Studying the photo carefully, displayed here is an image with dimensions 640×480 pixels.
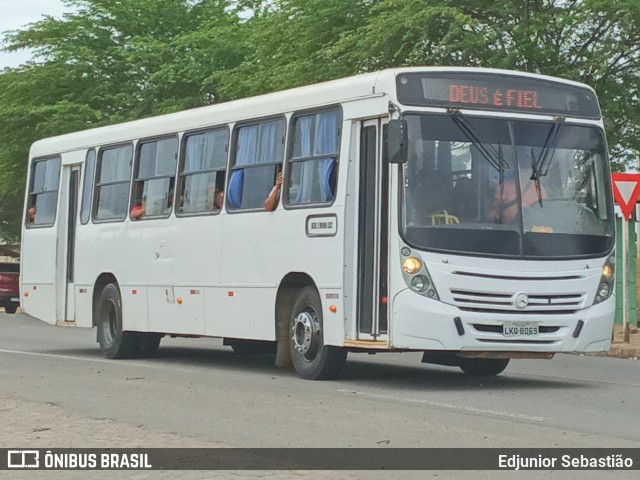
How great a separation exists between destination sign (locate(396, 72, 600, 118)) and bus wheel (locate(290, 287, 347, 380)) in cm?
246

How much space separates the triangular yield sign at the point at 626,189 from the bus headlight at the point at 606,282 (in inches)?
324

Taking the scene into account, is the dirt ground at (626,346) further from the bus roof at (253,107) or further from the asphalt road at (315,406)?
the bus roof at (253,107)

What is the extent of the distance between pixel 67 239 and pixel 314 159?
297 inches

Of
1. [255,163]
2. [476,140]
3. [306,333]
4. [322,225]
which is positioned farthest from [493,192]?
[255,163]

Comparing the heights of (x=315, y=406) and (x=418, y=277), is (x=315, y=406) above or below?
below

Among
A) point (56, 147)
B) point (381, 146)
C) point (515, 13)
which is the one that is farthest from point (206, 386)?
point (515, 13)

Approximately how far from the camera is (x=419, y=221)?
14.8 meters

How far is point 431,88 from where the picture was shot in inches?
594

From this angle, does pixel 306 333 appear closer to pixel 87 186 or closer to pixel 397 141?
pixel 397 141

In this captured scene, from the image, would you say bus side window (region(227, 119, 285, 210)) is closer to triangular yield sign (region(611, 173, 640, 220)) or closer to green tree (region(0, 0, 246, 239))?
triangular yield sign (region(611, 173, 640, 220))

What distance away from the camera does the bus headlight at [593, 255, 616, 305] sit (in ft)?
50.3

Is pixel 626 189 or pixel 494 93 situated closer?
pixel 494 93

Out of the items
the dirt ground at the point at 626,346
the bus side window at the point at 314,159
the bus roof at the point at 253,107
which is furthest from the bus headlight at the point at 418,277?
the dirt ground at the point at 626,346

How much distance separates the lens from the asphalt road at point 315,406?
10742 mm
